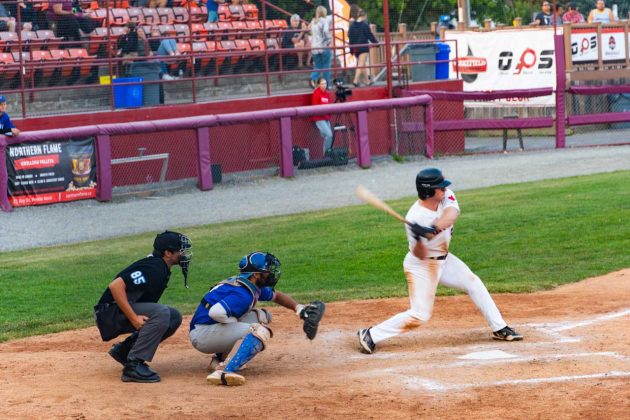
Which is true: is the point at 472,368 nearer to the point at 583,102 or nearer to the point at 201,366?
the point at 201,366

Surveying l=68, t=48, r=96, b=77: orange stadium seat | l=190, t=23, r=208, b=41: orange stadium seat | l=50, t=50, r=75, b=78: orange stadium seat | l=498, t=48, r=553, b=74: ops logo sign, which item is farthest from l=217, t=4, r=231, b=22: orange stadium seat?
l=498, t=48, r=553, b=74: ops logo sign

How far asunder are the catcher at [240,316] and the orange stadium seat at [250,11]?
1879 centimetres


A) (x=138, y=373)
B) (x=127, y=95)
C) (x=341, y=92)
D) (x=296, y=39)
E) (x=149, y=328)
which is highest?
(x=296, y=39)

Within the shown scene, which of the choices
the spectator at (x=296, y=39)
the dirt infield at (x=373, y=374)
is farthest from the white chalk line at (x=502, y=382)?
the spectator at (x=296, y=39)

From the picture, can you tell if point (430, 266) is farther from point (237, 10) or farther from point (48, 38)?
point (237, 10)

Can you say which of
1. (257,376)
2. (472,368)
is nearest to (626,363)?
(472,368)

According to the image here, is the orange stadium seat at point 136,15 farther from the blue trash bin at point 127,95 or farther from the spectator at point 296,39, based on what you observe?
the spectator at point 296,39

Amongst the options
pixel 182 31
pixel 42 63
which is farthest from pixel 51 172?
pixel 182 31

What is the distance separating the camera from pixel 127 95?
21734 mm

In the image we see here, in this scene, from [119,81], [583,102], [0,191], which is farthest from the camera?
[583,102]

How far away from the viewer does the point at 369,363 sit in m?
8.38

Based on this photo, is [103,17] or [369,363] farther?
[103,17]

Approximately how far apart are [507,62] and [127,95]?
11.6 m

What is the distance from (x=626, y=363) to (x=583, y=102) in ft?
69.9
